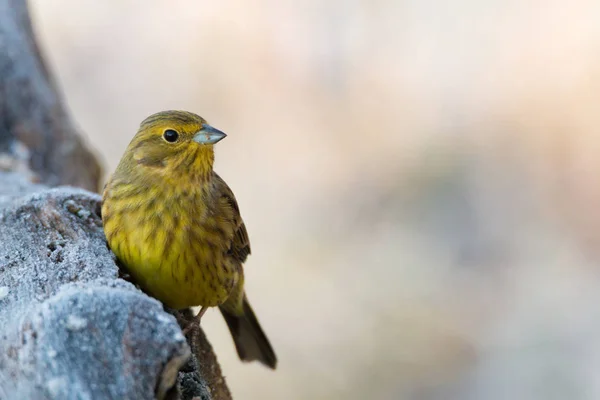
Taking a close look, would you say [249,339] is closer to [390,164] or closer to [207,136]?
[207,136]

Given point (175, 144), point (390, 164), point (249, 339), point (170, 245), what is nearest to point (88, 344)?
point (170, 245)

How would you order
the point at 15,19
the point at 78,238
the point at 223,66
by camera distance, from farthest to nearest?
the point at 223,66 < the point at 15,19 < the point at 78,238

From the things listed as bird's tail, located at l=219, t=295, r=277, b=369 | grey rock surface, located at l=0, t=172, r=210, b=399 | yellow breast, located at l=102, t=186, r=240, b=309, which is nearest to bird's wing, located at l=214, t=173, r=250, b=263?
yellow breast, located at l=102, t=186, r=240, b=309

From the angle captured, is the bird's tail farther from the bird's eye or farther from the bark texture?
the bird's eye

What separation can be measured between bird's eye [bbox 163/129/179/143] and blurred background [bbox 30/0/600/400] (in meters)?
3.35

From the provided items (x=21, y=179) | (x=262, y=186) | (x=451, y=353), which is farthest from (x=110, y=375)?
(x=262, y=186)

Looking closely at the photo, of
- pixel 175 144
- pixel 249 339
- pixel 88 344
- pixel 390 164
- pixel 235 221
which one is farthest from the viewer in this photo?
pixel 390 164

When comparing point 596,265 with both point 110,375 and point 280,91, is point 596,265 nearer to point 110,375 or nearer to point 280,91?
point 280,91

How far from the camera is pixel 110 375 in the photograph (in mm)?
1921

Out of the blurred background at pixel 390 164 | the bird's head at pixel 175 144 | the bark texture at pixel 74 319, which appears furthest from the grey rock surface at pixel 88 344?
the blurred background at pixel 390 164

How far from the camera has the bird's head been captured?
3297 millimetres

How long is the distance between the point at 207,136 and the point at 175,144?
0.14 metres

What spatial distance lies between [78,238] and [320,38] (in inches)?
235

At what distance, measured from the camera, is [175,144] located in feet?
10.8
